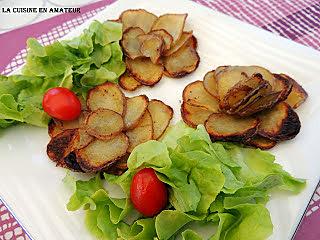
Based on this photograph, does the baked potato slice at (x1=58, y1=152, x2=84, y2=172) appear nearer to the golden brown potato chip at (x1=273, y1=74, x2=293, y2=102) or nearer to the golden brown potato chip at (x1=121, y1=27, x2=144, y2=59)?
the golden brown potato chip at (x1=121, y1=27, x2=144, y2=59)

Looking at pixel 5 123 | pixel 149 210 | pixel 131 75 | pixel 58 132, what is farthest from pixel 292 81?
pixel 5 123

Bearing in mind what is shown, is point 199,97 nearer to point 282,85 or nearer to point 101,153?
point 282,85

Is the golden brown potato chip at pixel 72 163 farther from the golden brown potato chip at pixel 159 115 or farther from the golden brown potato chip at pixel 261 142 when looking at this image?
the golden brown potato chip at pixel 261 142

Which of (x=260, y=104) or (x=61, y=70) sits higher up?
(x=260, y=104)

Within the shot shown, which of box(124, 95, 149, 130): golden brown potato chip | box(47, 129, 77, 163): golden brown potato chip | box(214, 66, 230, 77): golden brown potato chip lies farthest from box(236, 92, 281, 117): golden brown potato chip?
box(47, 129, 77, 163): golden brown potato chip

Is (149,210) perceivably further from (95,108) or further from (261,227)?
(95,108)

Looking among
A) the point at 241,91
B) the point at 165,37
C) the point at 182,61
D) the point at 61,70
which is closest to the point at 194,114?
the point at 241,91
